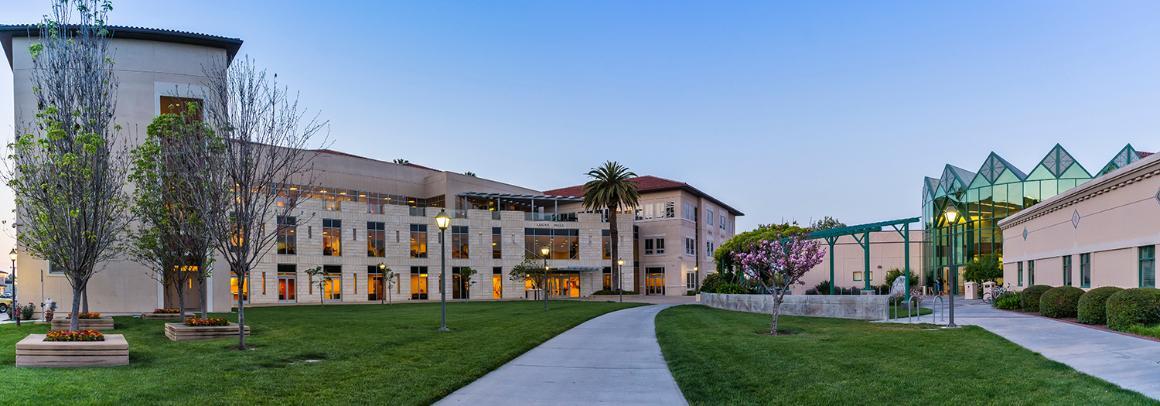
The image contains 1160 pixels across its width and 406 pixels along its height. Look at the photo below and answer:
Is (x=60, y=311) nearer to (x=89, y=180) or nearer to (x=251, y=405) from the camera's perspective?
(x=89, y=180)

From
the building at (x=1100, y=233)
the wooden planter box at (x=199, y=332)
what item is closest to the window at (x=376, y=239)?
the wooden planter box at (x=199, y=332)

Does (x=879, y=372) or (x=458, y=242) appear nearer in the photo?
(x=879, y=372)

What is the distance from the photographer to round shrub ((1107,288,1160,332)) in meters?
17.0

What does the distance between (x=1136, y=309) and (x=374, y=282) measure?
58.6 metres

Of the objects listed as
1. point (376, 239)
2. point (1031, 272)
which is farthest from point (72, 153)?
point (376, 239)

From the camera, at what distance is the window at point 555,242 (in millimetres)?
72688

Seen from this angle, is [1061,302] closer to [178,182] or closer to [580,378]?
[580,378]

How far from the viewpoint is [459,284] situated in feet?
228

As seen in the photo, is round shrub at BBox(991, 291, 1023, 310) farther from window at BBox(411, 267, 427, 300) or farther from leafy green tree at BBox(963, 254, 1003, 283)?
window at BBox(411, 267, 427, 300)

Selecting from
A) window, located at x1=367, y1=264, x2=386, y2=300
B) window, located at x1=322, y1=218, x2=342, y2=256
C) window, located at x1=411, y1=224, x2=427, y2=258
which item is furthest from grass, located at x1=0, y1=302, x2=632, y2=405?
window, located at x1=411, y1=224, x2=427, y2=258

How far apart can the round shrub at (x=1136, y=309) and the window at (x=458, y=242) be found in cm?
5750

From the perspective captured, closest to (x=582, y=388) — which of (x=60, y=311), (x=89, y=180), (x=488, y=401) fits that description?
(x=488, y=401)

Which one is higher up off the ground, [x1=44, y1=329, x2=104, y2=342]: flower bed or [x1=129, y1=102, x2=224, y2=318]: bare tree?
[x1=129, y1=102, x2=224, y2=318]: bare tree

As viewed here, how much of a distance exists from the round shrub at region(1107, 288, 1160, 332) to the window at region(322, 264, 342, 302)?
2247 inches
